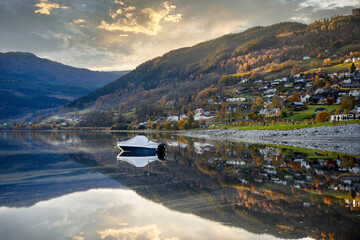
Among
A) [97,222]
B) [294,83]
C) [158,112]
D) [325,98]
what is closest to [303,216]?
[97,222]

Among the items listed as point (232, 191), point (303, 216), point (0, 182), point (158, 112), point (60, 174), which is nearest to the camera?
point (303, 216)

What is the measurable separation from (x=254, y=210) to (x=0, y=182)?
15375 mm

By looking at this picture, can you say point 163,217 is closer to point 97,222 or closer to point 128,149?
point 97,222

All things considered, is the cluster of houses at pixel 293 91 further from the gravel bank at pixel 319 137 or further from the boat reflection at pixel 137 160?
the boat reflection at pixel 137 160

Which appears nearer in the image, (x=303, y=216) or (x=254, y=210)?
(x=303, y=216)

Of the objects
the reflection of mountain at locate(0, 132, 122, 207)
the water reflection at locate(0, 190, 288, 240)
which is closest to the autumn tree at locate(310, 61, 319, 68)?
the reflection of mountain at locate(0, 132, 122, 207)

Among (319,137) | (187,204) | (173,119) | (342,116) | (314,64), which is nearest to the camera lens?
(187,204)

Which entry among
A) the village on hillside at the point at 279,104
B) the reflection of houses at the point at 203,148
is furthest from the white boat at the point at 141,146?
the village on hillside at the point at 279,104

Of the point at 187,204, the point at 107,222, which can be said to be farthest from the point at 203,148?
the point at 107,222

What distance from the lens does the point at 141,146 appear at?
1223 inches

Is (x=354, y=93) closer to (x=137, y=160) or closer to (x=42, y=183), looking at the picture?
(x=137, y=160)

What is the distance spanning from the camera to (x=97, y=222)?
8.87 m

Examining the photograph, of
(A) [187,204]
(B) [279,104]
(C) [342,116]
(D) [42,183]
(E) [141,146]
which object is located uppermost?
(B) [279,104]

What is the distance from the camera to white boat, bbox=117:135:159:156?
3031 cm
